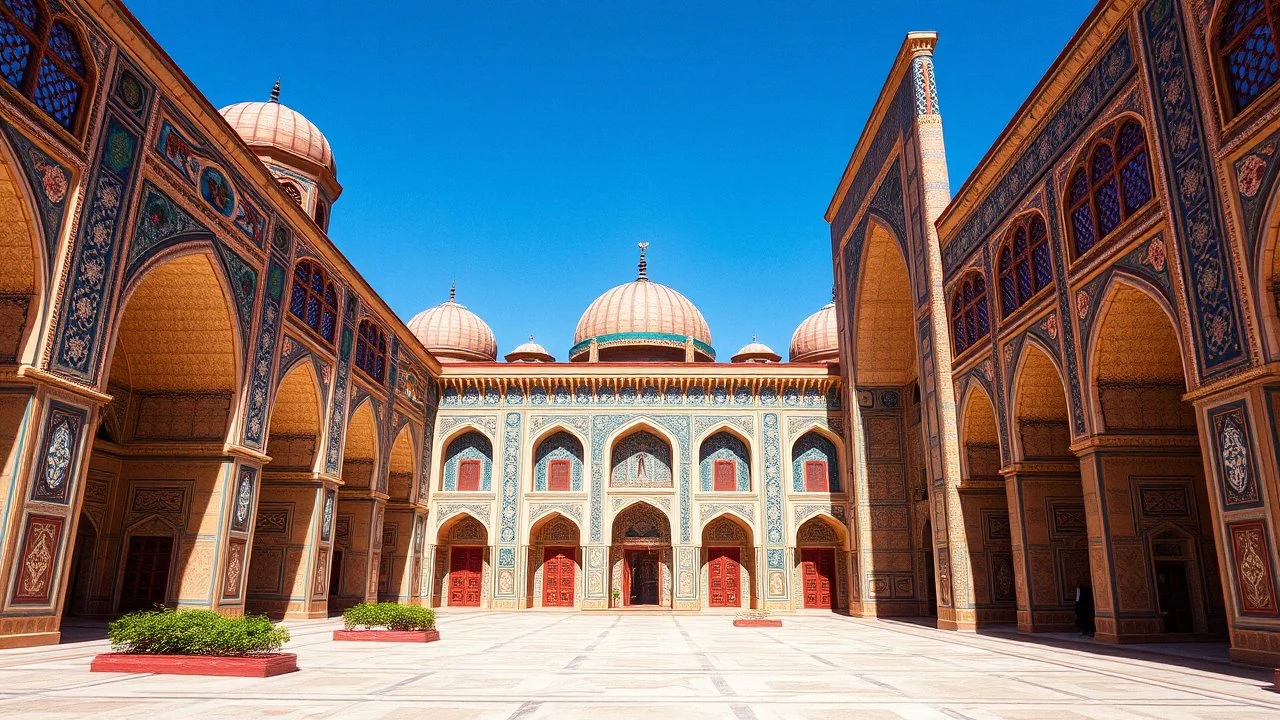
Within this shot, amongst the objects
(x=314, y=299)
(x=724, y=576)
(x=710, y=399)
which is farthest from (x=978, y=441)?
(x=314, y=299)

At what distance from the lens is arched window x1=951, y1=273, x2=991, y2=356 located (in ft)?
52.9

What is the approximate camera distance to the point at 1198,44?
9453 millimetres

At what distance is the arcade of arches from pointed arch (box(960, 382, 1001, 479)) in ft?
0.14

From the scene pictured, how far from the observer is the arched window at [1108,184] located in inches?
434

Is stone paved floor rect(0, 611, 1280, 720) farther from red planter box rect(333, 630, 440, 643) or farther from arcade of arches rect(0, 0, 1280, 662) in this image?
arcade of arches rect(0, 0, 1280, 662)

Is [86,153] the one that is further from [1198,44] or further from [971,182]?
[971,182]

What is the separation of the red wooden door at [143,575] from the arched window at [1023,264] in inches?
601

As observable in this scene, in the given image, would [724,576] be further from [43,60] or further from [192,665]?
[43,60]

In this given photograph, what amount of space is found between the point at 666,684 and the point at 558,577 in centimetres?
1808

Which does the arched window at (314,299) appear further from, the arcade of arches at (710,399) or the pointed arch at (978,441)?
the pointed arch at (978,441)

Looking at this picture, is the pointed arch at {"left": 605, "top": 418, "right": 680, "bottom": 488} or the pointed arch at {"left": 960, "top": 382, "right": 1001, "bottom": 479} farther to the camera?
the pointed arch at {"left": 605, "top": 418, "right": 680, "bottom": 488}

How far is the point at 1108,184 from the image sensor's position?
1180cm

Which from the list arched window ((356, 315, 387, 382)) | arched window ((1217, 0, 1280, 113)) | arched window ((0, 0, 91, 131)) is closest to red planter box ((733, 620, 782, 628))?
arched window ((356, 315, 387, 382))

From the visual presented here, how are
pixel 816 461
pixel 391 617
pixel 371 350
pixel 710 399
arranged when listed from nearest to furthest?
1. pixel 391 617
2. pixel 371 350
3. pixel 816 461
4. pixel 710 399
